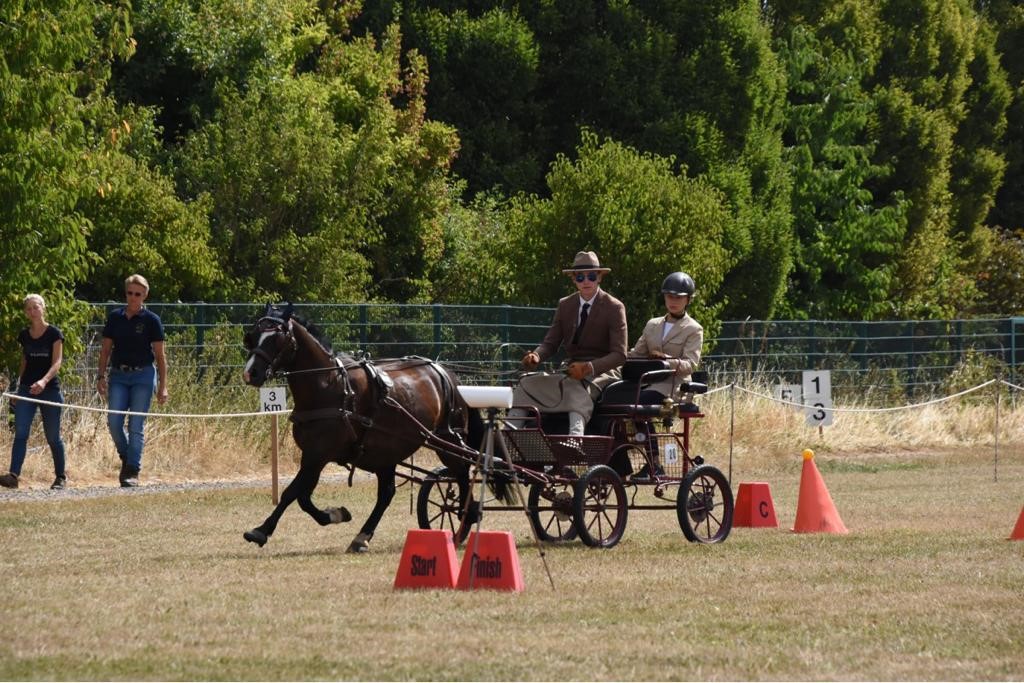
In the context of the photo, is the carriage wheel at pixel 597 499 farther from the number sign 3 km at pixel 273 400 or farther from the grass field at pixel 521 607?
the number sign 3 km at pixel 273 400

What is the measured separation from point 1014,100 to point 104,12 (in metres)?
31.7

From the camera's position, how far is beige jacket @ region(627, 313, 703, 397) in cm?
1425

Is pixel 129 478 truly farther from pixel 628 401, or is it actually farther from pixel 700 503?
pixel 700 503

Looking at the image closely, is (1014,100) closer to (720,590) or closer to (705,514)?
(705,514)

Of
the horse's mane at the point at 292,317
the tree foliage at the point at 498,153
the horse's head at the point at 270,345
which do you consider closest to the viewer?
the horse's head at the point at 270,345

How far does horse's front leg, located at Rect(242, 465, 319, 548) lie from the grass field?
0.60ft

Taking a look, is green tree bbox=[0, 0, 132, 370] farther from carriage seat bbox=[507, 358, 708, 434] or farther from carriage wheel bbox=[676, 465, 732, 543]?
carriage wheel bbox=[676, 465, 732, 543]

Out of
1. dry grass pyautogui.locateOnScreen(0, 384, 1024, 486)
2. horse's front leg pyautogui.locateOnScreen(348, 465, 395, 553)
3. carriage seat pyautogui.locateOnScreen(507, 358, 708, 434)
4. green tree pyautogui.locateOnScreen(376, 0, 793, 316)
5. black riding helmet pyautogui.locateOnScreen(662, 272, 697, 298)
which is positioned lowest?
dry grass pyautogui.locateOnScreen(0, 384, 1024, 486)

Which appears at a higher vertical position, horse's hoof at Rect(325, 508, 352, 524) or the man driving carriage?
the man driving carriage

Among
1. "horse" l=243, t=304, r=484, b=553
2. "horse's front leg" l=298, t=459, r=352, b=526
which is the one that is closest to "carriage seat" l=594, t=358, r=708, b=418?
"horse" l=243, t=304, r=484, b=553

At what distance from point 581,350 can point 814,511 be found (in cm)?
248

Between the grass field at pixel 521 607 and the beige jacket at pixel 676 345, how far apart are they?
126cm

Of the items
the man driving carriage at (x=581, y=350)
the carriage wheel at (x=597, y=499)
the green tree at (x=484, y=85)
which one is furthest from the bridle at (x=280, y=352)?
the green tree at (x=484, y=85)

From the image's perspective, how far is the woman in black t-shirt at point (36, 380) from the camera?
58.0ft
